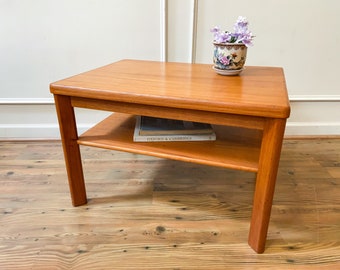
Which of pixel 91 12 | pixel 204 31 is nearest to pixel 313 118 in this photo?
pixel 204 31

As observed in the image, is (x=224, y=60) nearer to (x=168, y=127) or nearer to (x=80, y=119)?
(x=168, y=127)

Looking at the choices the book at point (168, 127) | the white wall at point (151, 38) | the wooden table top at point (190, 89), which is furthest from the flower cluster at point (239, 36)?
the white wall at point (151, 38)

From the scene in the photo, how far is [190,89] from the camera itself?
0.70 m

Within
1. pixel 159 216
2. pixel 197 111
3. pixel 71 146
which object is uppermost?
pixel 197 111

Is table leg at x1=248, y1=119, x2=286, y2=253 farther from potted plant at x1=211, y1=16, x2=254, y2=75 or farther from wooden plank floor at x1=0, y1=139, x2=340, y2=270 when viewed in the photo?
potted plant at x1=211, y1=16, x2=254, y2=75

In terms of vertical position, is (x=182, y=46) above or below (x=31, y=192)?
above

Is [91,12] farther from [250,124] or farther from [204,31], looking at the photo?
[250,124]

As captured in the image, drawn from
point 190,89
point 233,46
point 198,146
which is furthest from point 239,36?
point 198,146

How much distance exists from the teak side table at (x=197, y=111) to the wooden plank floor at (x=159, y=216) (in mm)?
87

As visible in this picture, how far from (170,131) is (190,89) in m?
0.20

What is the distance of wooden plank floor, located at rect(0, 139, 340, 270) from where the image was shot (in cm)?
71

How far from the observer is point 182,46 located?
128cm

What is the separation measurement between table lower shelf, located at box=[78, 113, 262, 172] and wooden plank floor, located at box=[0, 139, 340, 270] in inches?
9.6

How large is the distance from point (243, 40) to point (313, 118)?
85 centimetres
